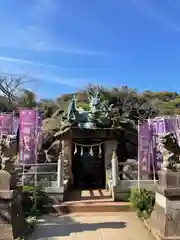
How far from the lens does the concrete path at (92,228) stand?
21.8ft

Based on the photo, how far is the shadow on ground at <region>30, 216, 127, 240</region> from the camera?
6.99m

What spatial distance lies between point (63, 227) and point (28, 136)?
5.58 m

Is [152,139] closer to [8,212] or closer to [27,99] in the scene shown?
[8,212]

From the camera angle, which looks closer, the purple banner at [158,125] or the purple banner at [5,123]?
the purple banner at [158,125]

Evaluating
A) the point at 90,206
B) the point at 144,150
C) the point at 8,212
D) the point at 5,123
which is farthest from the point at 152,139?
the point at 8,212

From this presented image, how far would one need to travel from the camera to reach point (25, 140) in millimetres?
12344

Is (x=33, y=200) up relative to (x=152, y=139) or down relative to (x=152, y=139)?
down

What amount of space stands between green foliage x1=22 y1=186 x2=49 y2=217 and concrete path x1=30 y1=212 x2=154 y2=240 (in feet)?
1.70

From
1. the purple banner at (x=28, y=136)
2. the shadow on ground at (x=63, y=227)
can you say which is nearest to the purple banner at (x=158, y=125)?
the purple banner at (x=28, y=136)

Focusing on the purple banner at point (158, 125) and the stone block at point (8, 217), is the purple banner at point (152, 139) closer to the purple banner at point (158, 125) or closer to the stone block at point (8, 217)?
the purple banner at point (158, 125)

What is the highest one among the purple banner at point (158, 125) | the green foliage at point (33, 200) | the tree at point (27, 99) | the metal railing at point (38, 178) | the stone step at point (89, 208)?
the tree at point (27, 99)

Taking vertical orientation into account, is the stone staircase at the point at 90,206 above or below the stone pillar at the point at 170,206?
below

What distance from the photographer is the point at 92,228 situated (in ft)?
24.6

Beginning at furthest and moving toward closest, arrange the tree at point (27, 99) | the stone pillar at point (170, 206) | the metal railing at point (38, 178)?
1. the tree at point (27, 99)
2. the metal railing at point (38, 178)
3. the stone pillar at point (170, 206)
